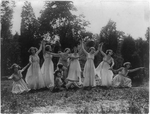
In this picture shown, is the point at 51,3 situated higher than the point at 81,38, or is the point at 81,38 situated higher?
the point at 51,3

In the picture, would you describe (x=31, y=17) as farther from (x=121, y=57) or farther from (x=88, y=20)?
(x=121, y=57)

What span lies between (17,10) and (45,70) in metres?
3.21

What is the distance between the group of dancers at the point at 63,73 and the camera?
29.8 ft

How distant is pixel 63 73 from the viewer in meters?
10.5

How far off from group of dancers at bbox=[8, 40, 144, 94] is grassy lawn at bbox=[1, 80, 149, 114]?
113cm

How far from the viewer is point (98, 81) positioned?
35.9 feet

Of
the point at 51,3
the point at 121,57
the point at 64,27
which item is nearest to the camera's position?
the point at 51,3

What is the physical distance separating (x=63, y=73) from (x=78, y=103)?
3.82m

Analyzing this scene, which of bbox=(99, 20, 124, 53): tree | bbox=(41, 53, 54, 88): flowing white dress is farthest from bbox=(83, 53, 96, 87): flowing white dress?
bbox=(99, 20, 124, 53): tree

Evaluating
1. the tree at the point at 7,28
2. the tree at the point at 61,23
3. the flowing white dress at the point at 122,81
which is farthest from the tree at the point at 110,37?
the tree at the point at 7,28

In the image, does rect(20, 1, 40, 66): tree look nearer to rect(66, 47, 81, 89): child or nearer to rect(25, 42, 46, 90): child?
rect(25, 42, 46, 90): child

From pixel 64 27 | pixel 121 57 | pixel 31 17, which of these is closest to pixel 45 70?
pixel 64 27

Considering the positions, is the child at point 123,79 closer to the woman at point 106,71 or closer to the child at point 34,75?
the woman at point 106,71

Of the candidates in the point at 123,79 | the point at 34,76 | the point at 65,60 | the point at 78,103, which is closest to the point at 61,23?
the point at 65,60
